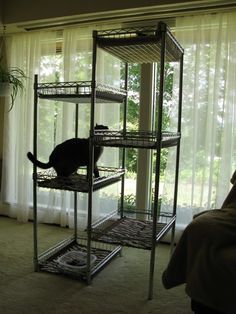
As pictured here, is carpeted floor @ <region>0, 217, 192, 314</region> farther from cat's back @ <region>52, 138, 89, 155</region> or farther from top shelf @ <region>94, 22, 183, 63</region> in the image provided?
top shelf @ <region>94, 22, 183, 63</region>

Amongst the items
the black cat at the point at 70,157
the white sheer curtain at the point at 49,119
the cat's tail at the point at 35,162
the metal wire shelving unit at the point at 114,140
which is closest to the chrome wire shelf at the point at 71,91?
the metal wire shelving unit at the point at 114,140

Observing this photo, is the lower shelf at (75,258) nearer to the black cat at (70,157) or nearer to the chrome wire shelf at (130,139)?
the black cat at (70,157)

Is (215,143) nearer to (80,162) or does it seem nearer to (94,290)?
(80,162)

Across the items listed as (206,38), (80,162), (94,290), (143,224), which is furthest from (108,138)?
(206,38)

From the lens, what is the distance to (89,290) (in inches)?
82.7

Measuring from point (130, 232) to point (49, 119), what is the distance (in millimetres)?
1475

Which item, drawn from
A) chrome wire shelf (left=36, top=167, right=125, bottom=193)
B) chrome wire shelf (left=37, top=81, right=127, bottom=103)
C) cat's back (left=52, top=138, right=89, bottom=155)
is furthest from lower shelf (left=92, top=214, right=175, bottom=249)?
chrome wire shelf (left=37, top=81, right=127, bottom=103)

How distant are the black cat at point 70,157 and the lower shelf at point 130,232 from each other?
469mm

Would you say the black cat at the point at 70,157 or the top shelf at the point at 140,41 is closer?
the top shelf at the point at 140,41

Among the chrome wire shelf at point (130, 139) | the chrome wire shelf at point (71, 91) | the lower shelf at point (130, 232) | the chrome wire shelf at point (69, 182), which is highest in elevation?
the chrome wire shelf at point (71, 91)

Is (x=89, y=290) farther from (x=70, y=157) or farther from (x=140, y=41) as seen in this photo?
(x=140, y=41)

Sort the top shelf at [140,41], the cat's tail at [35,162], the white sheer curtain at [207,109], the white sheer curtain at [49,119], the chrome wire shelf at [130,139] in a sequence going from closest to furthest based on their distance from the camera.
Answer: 1. the top shelf at [140,41]
2. the chrome wire shelf at [130,139]
3. the cat's tail at [35,162]
4. the white sheer curtain at [207,109]
5. the white sheer curtain at [49,119]

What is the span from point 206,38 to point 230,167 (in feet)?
3.43

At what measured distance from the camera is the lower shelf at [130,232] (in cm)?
211
